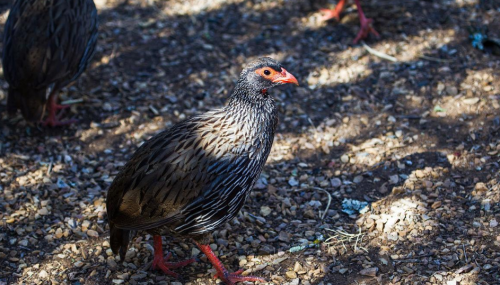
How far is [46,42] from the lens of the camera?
5.74m

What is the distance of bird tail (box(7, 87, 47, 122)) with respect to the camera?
576 cm

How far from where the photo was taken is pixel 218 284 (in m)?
4.43

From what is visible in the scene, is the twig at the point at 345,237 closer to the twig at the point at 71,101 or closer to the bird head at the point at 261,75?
the bird head at the point at 261,75

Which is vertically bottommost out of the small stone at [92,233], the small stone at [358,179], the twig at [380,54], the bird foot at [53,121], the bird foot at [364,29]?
the small stone at [358,179]

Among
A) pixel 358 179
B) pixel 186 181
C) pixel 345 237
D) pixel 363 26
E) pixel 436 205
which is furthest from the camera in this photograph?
pixel 363 26

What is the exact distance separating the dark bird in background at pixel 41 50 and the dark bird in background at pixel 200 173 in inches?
78.8

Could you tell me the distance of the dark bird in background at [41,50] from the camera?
5.68m

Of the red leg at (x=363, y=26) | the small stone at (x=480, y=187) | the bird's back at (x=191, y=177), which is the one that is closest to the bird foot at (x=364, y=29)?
the red leg at (x=363, y=26)

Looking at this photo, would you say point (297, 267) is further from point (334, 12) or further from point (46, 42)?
point (334, 12)

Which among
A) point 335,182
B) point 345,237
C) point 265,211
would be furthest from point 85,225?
point 335,182

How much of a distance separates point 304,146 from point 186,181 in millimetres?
2111

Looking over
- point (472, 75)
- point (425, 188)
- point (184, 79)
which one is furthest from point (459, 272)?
point (184, 79)

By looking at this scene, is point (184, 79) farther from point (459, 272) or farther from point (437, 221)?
point (459, 272)

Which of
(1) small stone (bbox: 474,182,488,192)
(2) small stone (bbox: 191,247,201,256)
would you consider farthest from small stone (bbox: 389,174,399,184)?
(2) small stone (bbox: 191,247,201,256)
